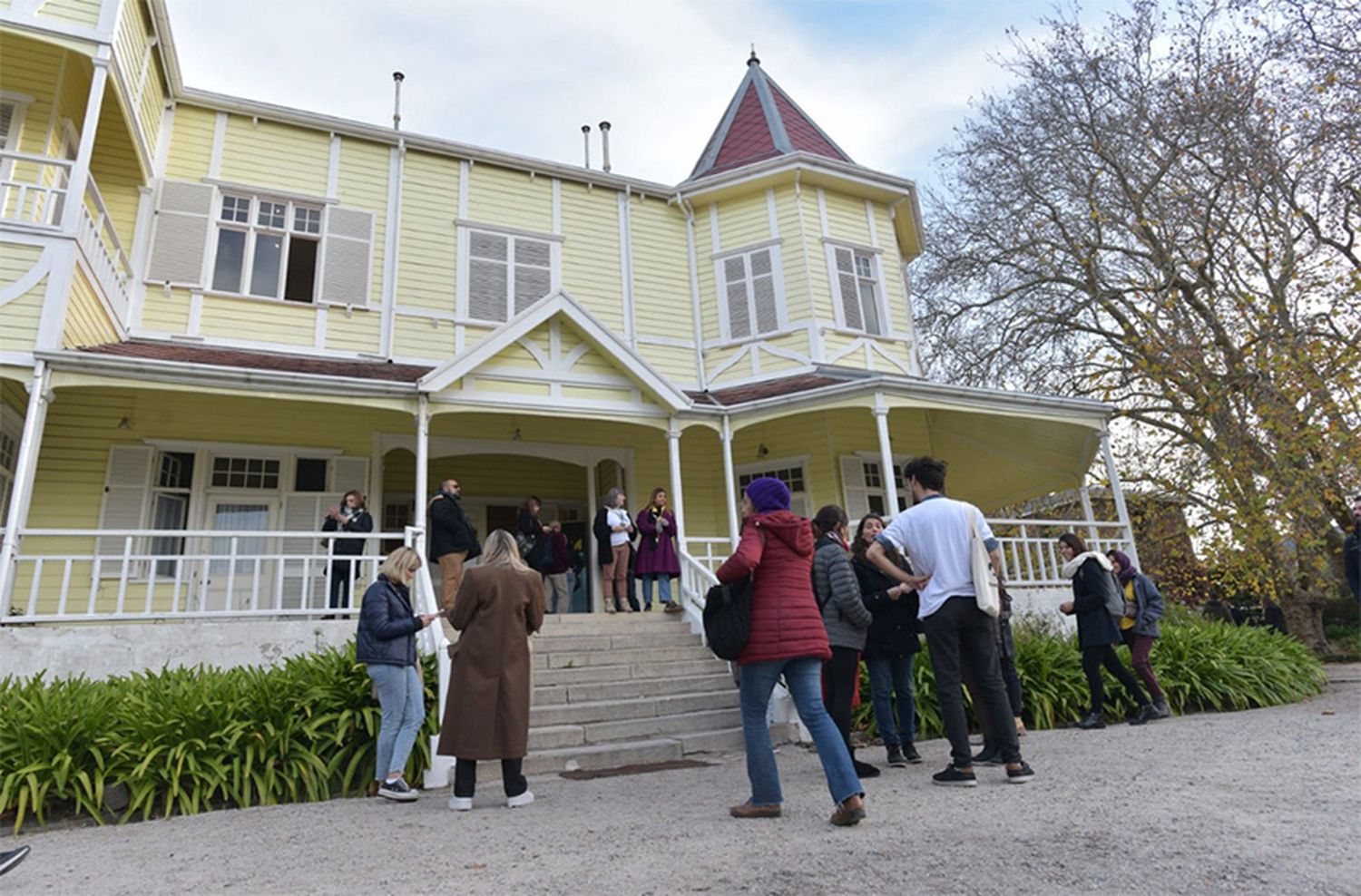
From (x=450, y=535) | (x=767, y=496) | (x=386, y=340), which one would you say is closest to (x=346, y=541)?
(x=450, y=535)

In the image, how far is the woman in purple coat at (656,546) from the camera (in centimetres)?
962

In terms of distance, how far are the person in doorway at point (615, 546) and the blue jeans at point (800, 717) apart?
5794mm

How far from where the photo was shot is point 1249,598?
22.8 m

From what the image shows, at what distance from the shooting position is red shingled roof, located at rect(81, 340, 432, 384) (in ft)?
30.8

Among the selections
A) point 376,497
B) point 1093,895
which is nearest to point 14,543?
point 376,497

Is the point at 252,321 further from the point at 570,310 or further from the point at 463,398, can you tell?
the point at 570,310

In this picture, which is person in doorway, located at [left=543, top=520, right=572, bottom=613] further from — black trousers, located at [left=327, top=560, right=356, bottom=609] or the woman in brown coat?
the woman in brown coat

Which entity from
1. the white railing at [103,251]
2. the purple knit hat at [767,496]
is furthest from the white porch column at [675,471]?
the white railing at [103,251]

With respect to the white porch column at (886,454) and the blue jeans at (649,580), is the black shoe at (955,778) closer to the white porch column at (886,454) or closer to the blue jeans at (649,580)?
the blue jeans at (649,580)

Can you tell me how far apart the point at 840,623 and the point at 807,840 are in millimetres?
1583

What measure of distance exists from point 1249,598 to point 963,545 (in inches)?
944

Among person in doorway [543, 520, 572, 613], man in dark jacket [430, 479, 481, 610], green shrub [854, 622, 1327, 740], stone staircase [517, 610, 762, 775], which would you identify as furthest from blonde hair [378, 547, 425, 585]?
person in doorway [543, 520, 572, 613]

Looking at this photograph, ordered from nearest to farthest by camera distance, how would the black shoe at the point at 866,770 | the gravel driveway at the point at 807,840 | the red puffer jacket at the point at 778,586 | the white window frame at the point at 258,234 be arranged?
1. the gravel driveway at the point at 807,840
2. the red puffer jacket at the point at 778,586
3. the black shoe at the point at 866,770
4. the white window frame at the point at 258,234

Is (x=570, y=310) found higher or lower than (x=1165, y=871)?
higher
